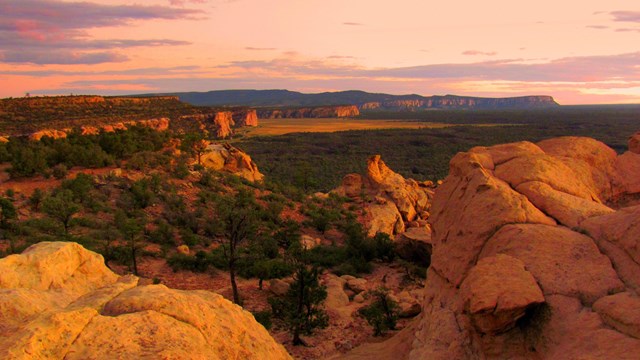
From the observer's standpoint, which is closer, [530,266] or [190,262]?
[530,266]

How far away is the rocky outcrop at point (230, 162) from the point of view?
42188 mm

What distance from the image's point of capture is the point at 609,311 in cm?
681

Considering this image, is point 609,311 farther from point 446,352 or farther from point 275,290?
point 275,290

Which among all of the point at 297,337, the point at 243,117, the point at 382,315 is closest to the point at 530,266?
the point at 382,315

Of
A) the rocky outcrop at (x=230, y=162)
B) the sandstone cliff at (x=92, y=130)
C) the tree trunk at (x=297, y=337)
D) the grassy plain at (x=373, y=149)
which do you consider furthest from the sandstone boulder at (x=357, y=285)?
the sandstone cliff at (x=92, y=130)

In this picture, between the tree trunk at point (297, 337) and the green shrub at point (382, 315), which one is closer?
the tree trunk at point (297, 337)

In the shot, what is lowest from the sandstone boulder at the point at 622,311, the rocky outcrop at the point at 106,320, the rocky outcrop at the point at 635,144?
the rocky outcrop at the point at 106,320

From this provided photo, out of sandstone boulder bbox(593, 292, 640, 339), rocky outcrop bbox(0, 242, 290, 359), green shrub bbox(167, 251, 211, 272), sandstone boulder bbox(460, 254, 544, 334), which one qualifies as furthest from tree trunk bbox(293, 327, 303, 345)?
sandstone boulder bbox(593, 292, 640, 339)

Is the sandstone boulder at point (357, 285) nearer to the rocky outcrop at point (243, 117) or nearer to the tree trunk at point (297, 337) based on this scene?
the tree trunk at point (297, 337)

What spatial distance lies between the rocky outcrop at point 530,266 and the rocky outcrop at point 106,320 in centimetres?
386

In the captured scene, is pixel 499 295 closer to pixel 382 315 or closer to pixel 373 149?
pixel 382 315

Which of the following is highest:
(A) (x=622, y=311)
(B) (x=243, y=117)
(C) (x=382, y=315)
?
(A) (x=622, y=311)

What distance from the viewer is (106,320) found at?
6.34 m

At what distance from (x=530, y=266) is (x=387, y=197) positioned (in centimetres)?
2696
